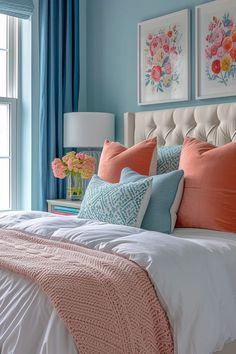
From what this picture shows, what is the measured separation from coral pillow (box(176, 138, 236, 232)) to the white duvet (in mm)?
317

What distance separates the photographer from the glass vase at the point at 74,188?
12.8 ft

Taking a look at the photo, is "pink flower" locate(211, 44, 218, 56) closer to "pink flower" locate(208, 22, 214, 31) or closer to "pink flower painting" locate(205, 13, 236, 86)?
"pink flower painting" locate(205, 13, 236, 86)

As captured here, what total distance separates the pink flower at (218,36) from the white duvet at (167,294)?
171 centimetres

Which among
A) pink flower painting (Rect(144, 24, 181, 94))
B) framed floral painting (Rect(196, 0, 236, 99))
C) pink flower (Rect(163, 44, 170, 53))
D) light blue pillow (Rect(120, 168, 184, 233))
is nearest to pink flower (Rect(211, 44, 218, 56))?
framed floral painting (Rect(196, 0, 236, 99))

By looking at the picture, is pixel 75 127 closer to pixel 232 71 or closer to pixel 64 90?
pixel 64 90

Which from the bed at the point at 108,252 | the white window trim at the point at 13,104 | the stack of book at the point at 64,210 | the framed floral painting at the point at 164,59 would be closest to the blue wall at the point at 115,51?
the framed floral painting at the point at 164,59

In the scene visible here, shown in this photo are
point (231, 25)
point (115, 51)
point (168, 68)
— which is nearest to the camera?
point (231, 25)

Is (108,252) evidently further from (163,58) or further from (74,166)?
(163,58)

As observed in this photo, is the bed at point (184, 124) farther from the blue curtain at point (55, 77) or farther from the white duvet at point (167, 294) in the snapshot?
the white duvet at point (167, 294)

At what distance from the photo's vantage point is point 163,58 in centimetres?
360

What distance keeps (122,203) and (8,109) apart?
87.4 inches

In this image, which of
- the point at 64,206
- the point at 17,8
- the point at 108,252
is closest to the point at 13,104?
the point at 17,8

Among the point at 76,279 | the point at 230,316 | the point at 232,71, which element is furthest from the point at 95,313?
the point at 232,71

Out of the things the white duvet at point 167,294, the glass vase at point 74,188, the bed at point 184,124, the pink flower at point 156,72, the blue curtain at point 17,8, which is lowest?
the white duvet at point 167,294
